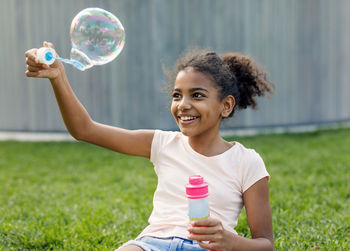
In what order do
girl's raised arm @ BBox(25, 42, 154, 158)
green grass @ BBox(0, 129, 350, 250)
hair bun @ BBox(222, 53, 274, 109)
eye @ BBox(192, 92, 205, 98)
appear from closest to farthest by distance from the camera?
girl's raised arm @ BBox(25, 42, 154, 158)
eye @ BBox(192, 92, 205, 98)
hair bun @ BBox(222, 53, 274, 109)
green grass @ BBox(0, 129, 350, 250)

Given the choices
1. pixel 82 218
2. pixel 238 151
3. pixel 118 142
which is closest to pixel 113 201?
pixel 82 218

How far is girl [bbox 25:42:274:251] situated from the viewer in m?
2.10

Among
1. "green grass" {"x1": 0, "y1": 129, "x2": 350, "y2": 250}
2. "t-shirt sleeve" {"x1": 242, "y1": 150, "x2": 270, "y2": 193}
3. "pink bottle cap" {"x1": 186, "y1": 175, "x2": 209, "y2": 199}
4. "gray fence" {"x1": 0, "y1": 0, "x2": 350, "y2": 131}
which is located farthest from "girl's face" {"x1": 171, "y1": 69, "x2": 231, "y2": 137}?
"gray fence" {"x1": 0, "y1": 0, "x2": 350, "y2": 131}

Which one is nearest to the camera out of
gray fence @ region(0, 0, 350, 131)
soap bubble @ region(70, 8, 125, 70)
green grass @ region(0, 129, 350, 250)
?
soap bubble @ region(70, 8, 125, 70)

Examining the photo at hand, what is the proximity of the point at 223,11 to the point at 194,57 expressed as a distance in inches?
226

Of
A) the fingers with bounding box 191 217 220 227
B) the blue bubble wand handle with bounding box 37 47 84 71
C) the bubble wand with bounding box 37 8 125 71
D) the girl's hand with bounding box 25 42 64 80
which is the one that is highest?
the bubble wand with bounding box 37 8 125 71

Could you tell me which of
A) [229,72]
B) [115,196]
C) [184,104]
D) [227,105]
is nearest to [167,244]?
[184,104]

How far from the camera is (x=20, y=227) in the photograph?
10.5 feet

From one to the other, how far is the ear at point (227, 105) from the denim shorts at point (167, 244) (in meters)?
0.70

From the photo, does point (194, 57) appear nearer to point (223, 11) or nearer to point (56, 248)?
point (56, 248)

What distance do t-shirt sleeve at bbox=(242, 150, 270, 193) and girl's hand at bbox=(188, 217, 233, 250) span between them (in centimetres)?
38

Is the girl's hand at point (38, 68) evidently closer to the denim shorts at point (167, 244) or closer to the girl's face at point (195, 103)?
the girl's face at point (195, 103)

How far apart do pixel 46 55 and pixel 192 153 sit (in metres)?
0.87

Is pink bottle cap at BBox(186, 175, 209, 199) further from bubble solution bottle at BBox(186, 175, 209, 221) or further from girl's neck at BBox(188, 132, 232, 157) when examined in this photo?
girl's neck at BBox(188, 132, 232, 157)
